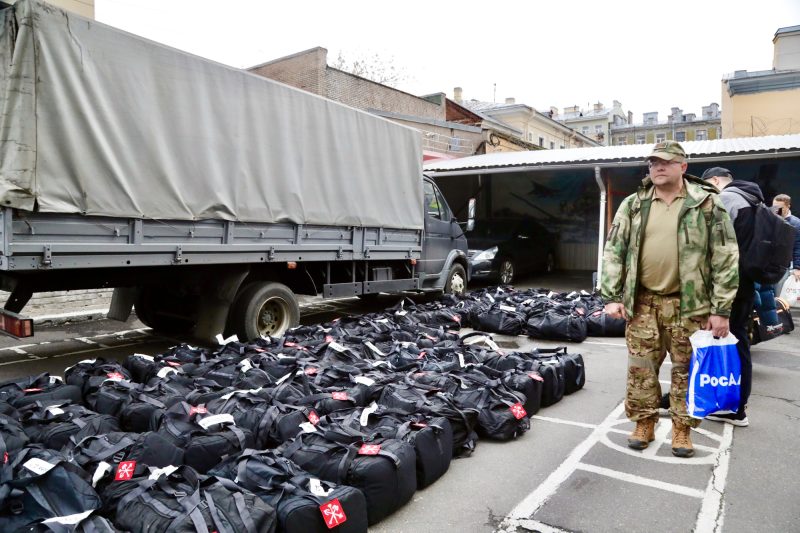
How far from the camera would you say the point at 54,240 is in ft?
15.9

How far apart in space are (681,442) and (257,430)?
2837mm

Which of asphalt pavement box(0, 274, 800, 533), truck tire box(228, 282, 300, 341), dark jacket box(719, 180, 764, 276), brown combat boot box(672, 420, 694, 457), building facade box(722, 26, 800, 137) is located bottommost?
asphalt pavement box(0, 274, 800, 533)

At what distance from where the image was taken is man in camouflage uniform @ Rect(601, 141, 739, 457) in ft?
11.6

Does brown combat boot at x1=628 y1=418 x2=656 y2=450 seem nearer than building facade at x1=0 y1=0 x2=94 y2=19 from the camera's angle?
Yes

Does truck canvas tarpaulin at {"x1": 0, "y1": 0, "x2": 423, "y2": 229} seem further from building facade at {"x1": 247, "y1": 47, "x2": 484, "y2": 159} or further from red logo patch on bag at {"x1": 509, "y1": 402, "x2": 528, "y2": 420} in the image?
building facade at {"x1": 247, "y1": 47, "x2": 484, "y2": 159}

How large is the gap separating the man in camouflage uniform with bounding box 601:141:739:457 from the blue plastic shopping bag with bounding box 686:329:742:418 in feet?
0.28

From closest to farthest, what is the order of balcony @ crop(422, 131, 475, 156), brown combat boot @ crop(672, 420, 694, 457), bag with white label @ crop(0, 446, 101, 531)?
1. bag with white label @ crop(0, 446, 101, 531)
2. brown combat boot @ crop(672, 420, 694, 457)
3. balcony @ crop(422, 131, 475, 156)

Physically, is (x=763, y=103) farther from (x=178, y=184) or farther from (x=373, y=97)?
(x=178, y=184)

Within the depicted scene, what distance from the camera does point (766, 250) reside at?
3.95 metres

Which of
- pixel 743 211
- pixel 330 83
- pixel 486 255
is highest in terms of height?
pixel 330 83

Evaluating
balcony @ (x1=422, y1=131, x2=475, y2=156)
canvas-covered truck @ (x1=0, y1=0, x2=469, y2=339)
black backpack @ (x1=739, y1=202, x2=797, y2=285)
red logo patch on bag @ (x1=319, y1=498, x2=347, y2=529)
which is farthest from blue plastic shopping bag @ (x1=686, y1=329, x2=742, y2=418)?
balcony @ (x1=422, y1=131, x2=475, y2=156)

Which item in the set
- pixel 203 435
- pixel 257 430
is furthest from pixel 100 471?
pixel 257 430

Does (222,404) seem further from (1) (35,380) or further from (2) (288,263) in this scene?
(2) (288,263)

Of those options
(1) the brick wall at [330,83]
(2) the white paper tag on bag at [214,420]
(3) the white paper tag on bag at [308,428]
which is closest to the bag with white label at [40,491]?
(2) the white paper tag on bag at [214,420]
